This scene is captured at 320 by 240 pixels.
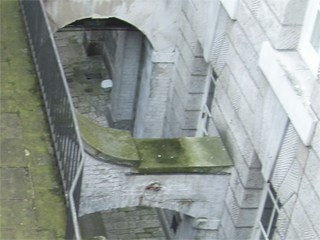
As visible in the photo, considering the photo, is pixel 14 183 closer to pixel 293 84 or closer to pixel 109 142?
pixel 109 142

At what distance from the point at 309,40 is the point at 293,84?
64cm

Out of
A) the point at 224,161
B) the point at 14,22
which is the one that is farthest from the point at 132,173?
the point at 14,22

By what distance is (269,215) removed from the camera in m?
10.5

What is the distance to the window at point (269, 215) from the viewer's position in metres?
10.1

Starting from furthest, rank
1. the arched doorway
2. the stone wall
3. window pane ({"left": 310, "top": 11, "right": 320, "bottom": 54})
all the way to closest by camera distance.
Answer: the arched doorway < the stone wall < window pane ({"left": 310, "top": 11, "right": 320, "bottom": 54})

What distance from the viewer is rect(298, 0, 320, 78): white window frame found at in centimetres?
861

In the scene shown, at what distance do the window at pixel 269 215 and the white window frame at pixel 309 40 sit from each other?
215 cm

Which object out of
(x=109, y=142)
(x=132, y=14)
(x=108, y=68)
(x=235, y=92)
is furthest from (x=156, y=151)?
(x=108, y=68)

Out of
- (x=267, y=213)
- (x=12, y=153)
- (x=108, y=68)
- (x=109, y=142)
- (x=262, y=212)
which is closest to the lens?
(x=12, y=153)

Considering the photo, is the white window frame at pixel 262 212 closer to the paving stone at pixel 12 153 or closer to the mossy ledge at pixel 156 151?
the mossy ledge at pixel 156 151

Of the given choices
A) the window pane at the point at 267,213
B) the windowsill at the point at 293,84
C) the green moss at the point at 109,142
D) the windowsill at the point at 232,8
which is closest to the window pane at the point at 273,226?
the window pane at the point at 267,213

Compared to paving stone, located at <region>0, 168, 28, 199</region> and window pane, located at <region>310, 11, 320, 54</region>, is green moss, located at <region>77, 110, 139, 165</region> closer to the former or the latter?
paving stone, located at <region>0, 168, 28, 199</region>

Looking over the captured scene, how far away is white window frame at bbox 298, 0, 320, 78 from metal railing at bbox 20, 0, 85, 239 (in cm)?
283

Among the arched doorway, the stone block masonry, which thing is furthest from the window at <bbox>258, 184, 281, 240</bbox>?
the arched doorway
